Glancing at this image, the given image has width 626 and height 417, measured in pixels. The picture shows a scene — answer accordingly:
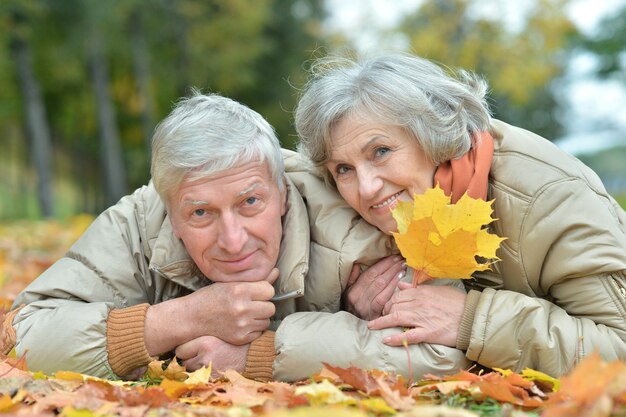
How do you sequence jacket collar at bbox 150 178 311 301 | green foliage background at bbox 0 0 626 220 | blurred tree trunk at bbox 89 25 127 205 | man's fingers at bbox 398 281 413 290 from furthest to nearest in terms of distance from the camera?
blurred tree trunk at bbox 89 25 127 205, green foliage background at bbox 0 0 626 220, jacket collar at bbox 150 178 311 301, man's fingers at bbox 398 281 413 290

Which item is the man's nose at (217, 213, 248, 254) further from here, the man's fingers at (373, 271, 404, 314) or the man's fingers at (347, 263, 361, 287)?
the man's fingers at (373, 271, 404, 314)

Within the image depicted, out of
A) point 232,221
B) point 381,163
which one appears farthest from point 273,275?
point 381,163

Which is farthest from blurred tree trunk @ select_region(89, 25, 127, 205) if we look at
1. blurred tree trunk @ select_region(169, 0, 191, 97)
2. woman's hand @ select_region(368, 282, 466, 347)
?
woman's hand @ select_region(368, 282, 466, 347)

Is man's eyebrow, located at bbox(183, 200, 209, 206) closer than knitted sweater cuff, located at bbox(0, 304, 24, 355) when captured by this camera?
Yes

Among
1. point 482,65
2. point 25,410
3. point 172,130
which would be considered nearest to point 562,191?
point 172,130

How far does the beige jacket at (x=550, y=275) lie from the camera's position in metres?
2.95

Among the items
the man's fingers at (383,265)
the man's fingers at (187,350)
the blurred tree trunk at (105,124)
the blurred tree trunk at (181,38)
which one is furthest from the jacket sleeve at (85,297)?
the blurred tree trunk at (181,38)

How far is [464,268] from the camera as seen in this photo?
2.93 m

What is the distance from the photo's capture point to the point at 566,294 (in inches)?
121

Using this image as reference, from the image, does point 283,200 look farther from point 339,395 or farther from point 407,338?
point 339,395

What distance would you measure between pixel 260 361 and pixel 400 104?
1159 mm

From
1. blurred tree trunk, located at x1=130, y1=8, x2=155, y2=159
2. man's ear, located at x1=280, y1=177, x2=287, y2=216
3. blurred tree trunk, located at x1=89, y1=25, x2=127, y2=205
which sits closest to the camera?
man's ear, located at x1=280, y1=177, x2=287, y2=216

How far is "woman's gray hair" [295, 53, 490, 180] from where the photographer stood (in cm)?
313

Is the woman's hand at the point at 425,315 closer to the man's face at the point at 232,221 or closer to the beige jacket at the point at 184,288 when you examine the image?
the beige jacket at the point at 184,288
